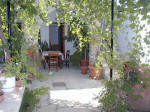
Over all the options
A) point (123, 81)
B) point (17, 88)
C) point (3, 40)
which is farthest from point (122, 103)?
point (3, 40)

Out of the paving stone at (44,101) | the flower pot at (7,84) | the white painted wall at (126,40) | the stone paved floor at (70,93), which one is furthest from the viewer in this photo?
the paving stone at (44,101)

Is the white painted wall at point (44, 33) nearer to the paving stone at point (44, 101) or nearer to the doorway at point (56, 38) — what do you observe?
the doorway at point (56, 38)

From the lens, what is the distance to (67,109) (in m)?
4.30

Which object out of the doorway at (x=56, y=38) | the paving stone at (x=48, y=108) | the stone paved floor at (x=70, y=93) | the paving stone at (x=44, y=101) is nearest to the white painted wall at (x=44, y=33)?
the doorway at (x=56, y=38)

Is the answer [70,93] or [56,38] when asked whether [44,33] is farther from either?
[70,93]

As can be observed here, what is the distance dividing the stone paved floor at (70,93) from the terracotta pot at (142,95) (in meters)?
0.66

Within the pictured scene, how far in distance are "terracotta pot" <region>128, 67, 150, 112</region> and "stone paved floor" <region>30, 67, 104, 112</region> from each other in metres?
0.66

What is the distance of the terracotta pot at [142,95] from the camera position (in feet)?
12.5

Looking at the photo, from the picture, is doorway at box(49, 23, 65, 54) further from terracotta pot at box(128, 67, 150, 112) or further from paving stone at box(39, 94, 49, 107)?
terracotta pot at box(128, 67, 150, 112)

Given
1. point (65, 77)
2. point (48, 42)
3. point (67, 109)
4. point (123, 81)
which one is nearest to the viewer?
point (123, 81)

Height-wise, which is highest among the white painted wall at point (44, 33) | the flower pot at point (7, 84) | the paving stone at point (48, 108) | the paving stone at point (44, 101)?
the white painted wall at point (44, 33)

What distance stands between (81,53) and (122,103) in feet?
15.6

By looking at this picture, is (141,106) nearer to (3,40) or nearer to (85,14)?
(85,14)

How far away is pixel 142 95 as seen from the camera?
3943mm
